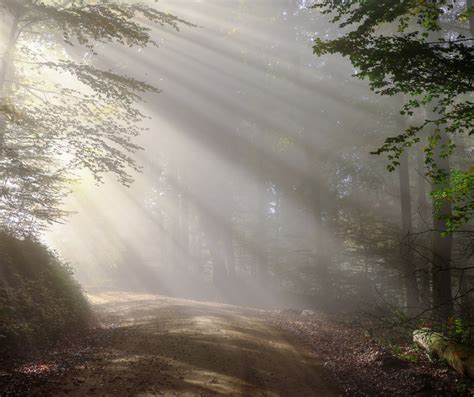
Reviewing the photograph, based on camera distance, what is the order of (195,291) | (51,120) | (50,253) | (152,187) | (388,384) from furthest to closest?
(152,187), (195,291), (50,253), (51,120), (388,384)

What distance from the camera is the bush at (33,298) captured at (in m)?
8.52

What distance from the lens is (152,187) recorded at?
3853cm

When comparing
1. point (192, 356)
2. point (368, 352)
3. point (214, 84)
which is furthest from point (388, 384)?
point (214, 84)

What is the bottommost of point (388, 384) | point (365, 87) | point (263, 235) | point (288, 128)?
point (263, 235)

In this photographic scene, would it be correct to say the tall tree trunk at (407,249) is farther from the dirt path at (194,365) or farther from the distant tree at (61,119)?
the distant tree at (61,119)

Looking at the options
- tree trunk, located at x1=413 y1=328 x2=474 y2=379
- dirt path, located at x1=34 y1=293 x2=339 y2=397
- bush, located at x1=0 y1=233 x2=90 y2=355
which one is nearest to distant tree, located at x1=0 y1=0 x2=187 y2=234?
bush, located at x1=0 y1=233 x2=90 y2=355

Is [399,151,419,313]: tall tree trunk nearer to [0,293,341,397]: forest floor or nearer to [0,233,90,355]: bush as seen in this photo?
[0,293,341,397]: forest floor

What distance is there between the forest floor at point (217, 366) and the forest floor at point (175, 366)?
16mm

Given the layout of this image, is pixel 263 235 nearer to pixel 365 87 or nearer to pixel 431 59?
pixel 365 87

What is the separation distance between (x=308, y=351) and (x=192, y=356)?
3527 mm

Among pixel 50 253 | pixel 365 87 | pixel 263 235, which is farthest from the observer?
pixel 263 235

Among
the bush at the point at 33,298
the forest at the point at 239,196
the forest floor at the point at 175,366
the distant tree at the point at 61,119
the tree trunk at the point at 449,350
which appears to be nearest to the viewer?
the forest floor at the point at 175,366

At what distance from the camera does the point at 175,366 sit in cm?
799

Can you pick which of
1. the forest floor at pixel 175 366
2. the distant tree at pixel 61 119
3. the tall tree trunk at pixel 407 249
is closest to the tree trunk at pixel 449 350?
the forest floor at pixel 175 366
